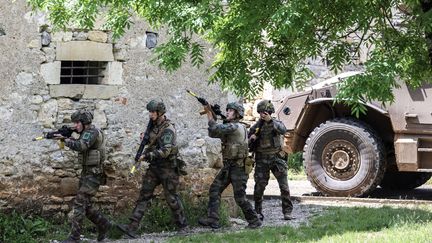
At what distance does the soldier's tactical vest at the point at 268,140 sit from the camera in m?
9.56

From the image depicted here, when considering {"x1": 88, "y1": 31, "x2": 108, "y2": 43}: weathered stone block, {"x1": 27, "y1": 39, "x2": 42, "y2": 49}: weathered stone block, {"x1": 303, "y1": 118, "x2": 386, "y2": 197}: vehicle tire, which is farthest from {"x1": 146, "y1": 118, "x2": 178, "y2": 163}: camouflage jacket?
{"x1": 303, "y1": 118, "x2": 386, "y2": 197}: vehicle tire

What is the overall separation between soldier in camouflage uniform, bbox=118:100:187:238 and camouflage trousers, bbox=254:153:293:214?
4.06 ft

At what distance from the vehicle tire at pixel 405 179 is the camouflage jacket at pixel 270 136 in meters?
3.49

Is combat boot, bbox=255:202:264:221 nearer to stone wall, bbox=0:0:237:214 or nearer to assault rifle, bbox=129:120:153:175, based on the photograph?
stone wall, bbox=0:0:237:214

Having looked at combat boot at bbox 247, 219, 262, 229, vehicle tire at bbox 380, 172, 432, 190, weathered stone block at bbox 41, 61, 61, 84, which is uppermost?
weathered stone block at bbox 41, 61, 61, 84

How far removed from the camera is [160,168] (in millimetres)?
8750

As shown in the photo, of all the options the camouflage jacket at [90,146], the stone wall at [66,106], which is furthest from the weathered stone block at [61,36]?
the camouflage jacket at [90,146]

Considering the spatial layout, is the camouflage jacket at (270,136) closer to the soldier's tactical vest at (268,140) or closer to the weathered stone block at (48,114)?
the soldier's tactical vest at (268,140)

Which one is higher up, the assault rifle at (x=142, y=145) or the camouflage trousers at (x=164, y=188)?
the assault rifle at (x=142, y=145)

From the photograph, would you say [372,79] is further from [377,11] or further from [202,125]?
[202,125]

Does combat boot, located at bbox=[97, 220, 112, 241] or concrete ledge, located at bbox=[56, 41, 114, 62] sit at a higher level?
concrete ledge, located at bbox=[56, 41, 114, 62]

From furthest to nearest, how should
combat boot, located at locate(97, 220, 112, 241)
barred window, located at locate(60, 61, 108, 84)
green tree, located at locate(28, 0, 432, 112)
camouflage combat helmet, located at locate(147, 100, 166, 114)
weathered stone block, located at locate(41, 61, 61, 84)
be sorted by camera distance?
barred window, located at locate(60, 61, 108, 84) < weathered stone block, located at locate(41, 61, 61, 84) < camouflage combat helmet, located at locate(147, 100, 166, 114) < combat boot, located at locate(97, 220, 112, 241) < green tree, located at locate(28, 0, 432, 112)

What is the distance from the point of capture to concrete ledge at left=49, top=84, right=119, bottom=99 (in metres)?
8.82

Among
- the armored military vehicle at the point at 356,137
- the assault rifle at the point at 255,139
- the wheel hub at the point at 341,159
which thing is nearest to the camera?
the assault rifle at the point at 255,139
